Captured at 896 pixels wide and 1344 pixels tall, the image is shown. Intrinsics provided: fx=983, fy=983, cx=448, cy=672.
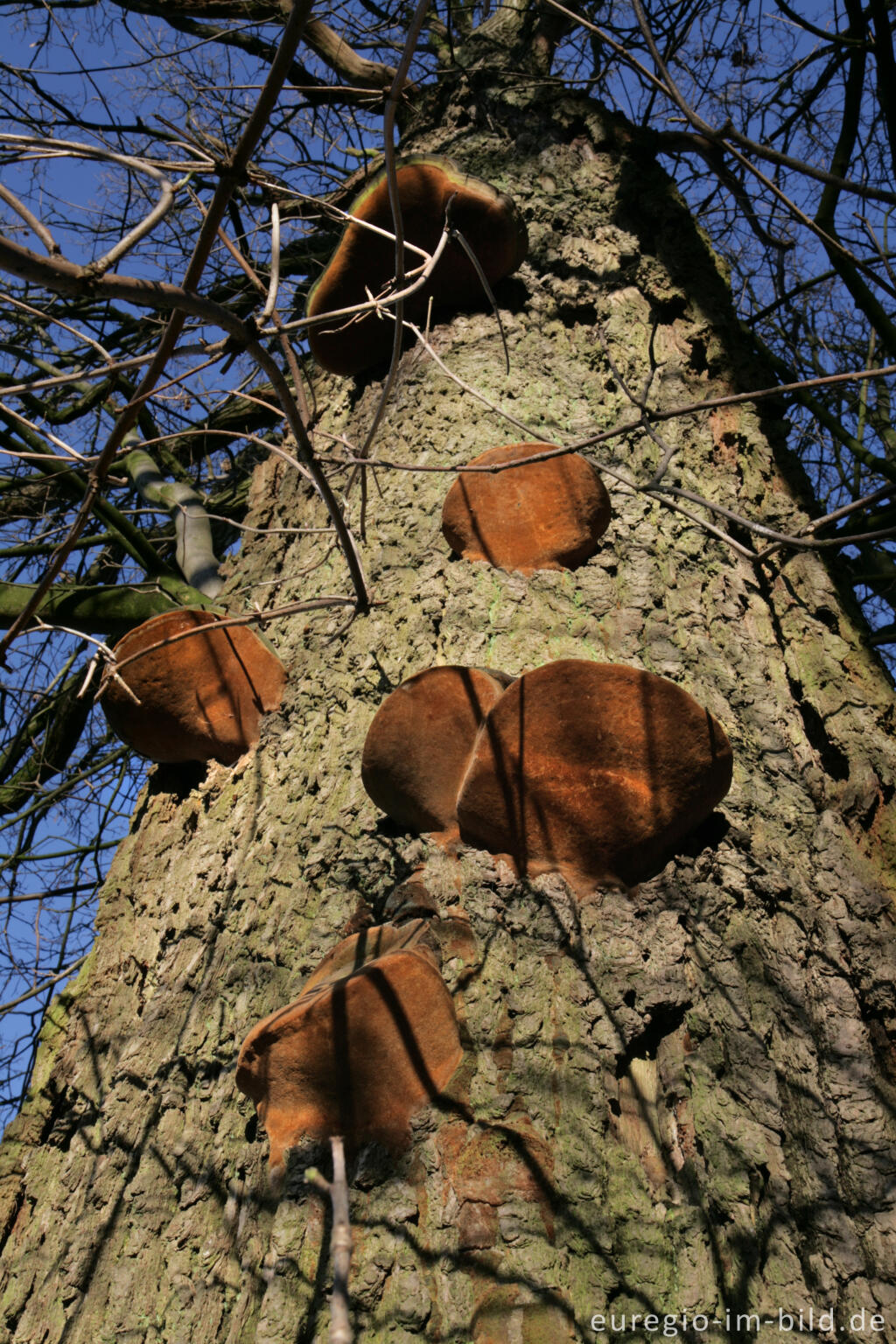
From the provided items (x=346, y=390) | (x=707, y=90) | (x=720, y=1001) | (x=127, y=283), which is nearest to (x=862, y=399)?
(x=707, y=90)

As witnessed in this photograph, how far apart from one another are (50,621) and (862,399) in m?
3.53

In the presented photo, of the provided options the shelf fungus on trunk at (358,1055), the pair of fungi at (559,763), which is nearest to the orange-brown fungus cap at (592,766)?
the pair of fungi at (559,763)

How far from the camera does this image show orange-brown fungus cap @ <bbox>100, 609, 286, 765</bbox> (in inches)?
78.9

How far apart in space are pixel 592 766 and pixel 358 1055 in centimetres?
46

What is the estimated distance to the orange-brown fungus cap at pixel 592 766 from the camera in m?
1.28

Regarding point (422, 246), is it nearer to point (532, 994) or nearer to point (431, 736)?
point (431, 736)

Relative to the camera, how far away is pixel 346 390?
2947mm

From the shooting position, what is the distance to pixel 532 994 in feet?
4.26

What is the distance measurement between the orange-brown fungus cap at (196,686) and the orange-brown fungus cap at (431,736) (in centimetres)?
64

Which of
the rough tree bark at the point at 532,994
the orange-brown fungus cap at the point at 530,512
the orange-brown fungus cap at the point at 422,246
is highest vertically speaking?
the orange-brown fungus cap at the point at 422,246

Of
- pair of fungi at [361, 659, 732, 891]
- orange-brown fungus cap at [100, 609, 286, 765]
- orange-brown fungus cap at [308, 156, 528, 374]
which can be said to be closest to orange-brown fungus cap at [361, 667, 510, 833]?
pair of fungi at [361, 659, 732, 891]

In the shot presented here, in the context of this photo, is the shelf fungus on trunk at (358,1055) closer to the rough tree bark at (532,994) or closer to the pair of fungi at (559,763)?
the rough tree bark at (532,994)

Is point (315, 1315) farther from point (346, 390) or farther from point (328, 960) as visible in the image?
point (346, 390)

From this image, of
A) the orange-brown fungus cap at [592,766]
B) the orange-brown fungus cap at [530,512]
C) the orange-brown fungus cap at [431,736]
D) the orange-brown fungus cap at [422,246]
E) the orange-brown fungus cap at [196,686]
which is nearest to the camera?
the orange-brown fungus cap at [592,766]
